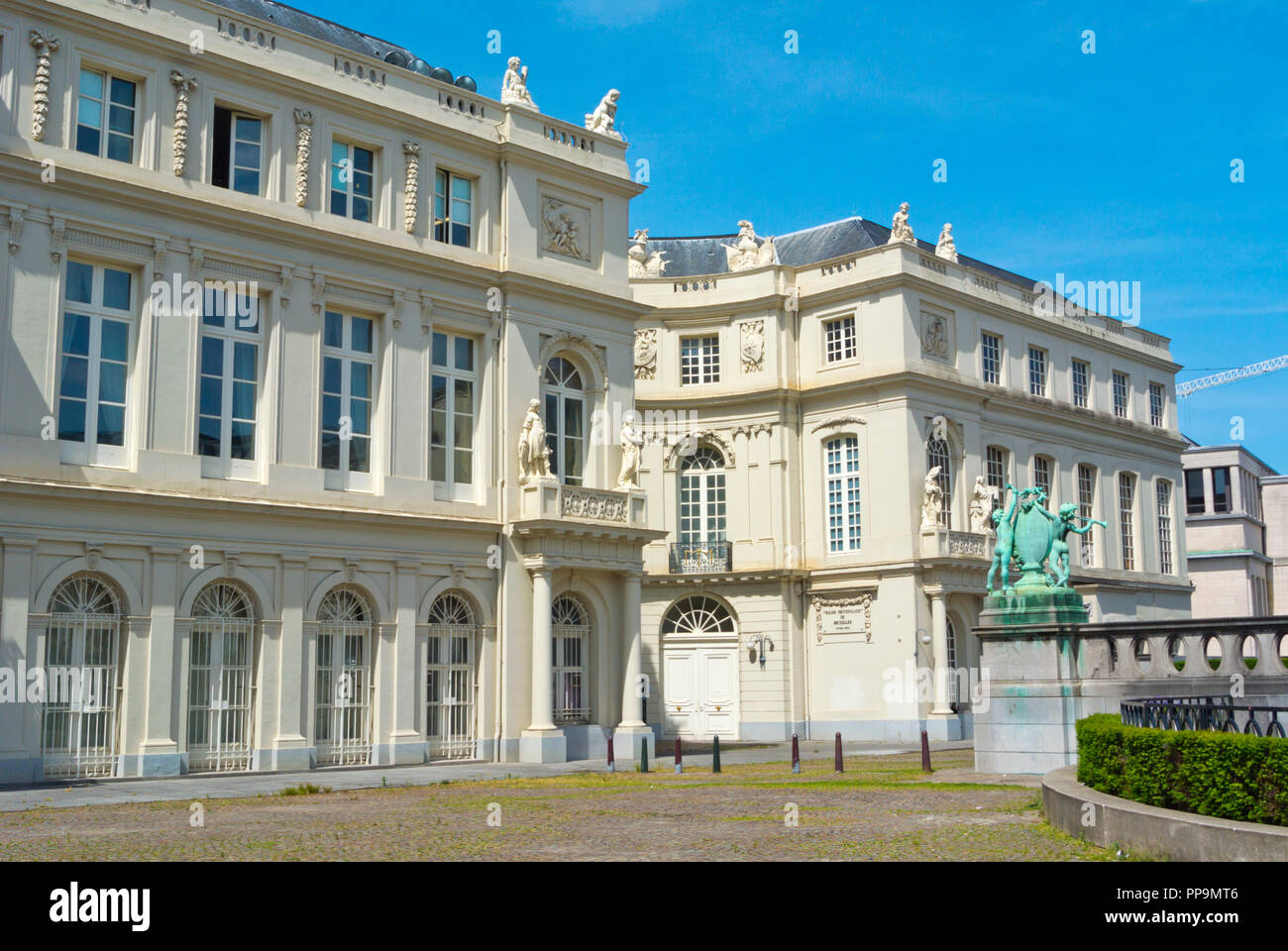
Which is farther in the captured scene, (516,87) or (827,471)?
(827,471)

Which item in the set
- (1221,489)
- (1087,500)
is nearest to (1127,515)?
(1087,500)

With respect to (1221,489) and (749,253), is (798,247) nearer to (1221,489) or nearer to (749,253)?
(749,253)

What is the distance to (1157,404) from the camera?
176ft

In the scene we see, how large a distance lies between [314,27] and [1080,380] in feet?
98.8

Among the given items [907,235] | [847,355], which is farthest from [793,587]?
[907,235]

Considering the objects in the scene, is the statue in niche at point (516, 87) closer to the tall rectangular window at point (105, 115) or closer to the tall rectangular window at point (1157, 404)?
the tall rectangular window at point (105, 115)

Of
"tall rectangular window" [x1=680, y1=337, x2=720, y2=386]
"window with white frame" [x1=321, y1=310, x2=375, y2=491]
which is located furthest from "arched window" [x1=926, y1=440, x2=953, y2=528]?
"window with white frame" [x1=321, y1=310, x2=375, y2=491]

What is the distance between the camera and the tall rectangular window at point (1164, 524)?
172ft

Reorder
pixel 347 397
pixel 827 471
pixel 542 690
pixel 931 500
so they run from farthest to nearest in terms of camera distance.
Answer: pixel 827 471
pixel 931 500
pixel 542 690
pixel 347 397

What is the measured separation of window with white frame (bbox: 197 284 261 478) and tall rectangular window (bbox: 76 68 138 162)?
3.07m

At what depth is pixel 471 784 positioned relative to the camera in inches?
923

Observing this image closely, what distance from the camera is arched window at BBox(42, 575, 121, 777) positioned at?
23.4m

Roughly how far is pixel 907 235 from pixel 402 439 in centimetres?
1995
